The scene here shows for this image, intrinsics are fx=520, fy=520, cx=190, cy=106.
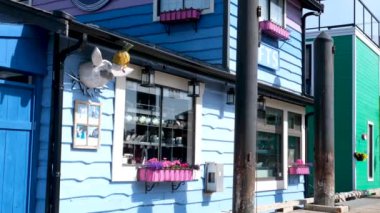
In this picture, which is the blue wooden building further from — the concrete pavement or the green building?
the green building

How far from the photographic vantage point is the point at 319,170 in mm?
10766

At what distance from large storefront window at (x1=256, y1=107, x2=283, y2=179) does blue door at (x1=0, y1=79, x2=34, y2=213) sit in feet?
17.8

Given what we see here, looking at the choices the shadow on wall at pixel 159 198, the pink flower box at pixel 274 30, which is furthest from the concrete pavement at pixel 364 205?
the pink flower box at pixel 274 30

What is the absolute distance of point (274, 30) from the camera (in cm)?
1044

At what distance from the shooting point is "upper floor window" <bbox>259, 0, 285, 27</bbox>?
34.6 ft

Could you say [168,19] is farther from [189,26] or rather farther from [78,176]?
[78,176]

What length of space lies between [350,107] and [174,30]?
295 inches

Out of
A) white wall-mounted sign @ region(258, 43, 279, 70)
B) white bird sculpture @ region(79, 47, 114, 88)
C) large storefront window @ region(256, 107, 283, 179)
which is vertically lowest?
large storefront window @ region(256, 107, 283, 179)

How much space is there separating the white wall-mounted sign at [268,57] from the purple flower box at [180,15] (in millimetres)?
1632

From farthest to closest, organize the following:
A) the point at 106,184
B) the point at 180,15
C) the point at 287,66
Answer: the point at 287,66, the point at 180,15, the point at 106,184

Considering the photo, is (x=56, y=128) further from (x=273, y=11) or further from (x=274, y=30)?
(x=273, y=11)

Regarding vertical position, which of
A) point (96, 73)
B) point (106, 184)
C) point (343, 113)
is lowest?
point (106, 184)

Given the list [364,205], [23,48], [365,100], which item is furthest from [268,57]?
[365,100]

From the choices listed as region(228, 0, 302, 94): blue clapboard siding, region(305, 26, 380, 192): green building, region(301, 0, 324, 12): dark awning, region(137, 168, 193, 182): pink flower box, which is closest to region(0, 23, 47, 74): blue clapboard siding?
region(137, 168, 193, 182): pink flower box
